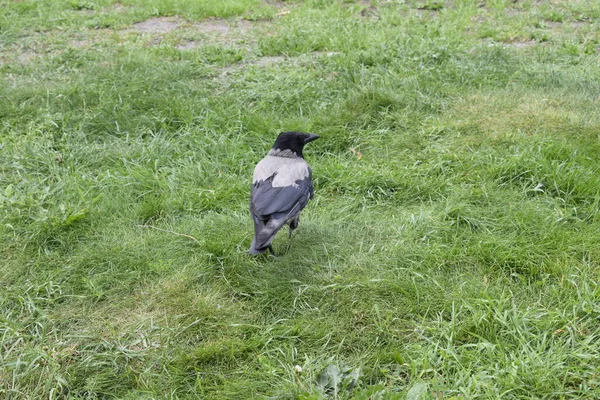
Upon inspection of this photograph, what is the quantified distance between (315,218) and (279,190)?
1.66ft

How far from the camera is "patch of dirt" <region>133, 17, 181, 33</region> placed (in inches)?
312

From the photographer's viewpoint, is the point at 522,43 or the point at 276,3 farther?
the point at 276,3

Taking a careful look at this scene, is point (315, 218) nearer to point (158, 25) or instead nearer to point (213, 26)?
point (213, 26)

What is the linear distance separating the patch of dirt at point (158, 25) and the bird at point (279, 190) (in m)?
4.38

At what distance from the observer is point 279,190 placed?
145 inches

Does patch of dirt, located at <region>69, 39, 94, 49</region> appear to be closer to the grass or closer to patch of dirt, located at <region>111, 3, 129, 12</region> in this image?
the grass

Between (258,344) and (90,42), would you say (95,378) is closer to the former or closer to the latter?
(258,344)

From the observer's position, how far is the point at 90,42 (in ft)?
24.6

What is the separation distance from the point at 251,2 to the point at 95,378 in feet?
22.6

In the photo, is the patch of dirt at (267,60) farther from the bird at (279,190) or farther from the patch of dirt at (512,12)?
the patch of dirt at (512,12)

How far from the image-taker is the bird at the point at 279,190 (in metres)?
3.44

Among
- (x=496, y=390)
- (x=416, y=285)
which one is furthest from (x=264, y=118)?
(x=496, y=390)

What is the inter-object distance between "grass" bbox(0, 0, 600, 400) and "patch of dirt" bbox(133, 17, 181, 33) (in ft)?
2.20

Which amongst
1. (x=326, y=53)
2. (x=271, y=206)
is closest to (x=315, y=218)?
(x=271, y=206)
